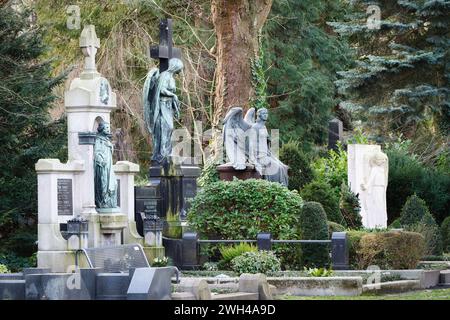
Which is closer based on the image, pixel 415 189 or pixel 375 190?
pixel 375 190

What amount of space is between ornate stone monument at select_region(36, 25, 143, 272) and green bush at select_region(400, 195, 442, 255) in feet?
21.4

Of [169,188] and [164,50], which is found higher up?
[164,50]

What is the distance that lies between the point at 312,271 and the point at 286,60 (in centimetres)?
2587

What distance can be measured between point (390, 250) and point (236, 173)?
561 centimetres

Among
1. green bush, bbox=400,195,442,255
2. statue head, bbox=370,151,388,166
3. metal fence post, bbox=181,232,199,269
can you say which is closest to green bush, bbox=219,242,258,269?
metal fence post, bbox=181,232,199,269

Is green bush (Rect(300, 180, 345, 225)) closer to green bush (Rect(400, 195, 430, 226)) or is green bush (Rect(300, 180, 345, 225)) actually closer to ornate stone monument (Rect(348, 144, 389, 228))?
ornate stone monument (Rect(348, 144, 389, 228))

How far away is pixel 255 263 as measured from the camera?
24.1 metres

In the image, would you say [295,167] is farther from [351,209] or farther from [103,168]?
[103,168]

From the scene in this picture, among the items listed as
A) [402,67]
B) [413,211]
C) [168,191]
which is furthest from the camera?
[402,67]

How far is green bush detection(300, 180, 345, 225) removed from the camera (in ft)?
95.2

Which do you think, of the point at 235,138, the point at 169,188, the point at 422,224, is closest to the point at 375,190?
the point at 422,224

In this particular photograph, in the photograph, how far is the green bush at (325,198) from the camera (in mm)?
29016

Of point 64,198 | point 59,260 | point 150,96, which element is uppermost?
point 150,96

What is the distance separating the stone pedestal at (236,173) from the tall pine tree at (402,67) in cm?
1090
